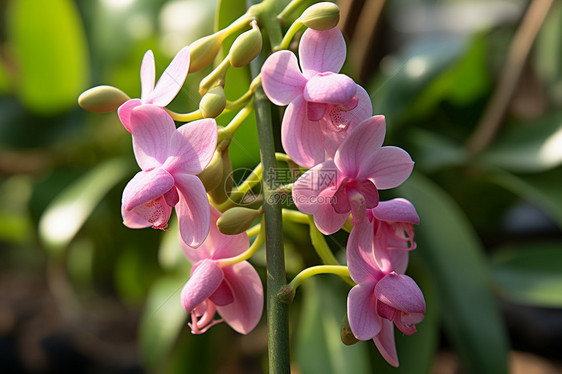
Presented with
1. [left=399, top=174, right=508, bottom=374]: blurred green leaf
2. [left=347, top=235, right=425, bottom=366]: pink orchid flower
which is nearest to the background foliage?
[left=399, top=174, right=508, bottom=374]: blurred green leaf

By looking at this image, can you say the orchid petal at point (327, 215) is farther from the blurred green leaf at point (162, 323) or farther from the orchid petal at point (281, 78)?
the blurred green leaf at point (162, 323)

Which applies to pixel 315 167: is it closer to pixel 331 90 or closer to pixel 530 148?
A: pixel 331 90

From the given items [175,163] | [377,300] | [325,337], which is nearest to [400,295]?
[377,300]

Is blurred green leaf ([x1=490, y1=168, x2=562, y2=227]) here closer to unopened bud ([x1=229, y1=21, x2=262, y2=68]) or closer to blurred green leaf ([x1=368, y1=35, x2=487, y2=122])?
blurred green leaf ([x1=368, y1=35, x2=487, y2=122])

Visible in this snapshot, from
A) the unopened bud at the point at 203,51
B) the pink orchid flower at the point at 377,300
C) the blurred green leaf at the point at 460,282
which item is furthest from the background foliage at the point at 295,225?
the pink orchid flower at the point at 377,300

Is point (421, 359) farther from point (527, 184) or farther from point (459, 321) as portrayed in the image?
point (527, 184)
